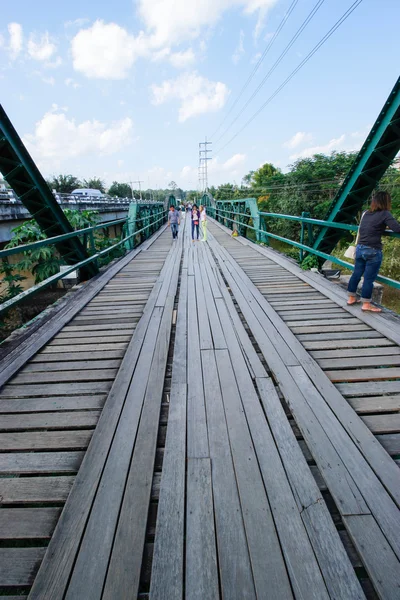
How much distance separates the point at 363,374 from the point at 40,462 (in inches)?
91.2

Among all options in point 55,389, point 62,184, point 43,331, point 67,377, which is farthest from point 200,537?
point 62,184

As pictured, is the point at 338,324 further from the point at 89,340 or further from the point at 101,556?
the point at 101,556

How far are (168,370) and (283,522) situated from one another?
146cm

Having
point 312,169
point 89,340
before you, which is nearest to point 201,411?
point 89,340

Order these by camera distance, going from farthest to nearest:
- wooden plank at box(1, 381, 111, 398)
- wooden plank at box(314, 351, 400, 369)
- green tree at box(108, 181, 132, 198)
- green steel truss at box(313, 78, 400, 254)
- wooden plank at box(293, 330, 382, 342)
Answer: green tree at box(108, 181, 132, 198)
green steel truss at box(313, 78, 400, 254)
wooden plank at box(293, 330, 382, 342)
wooden plank at box(314, 351, 400, 369)
wooden plank at box(1, 381, 111, 398)

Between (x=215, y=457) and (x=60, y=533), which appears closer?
(x=60, y=533)

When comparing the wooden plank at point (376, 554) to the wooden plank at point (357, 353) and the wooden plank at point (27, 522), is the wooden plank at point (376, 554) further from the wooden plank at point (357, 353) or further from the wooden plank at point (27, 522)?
the wooden plank at point (357, 353)

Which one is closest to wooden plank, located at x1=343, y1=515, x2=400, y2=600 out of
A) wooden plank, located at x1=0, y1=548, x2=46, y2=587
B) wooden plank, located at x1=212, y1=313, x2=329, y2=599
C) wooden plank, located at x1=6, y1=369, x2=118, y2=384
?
wooden plank, located at x1=212, y1=313, x2=329, y2=599

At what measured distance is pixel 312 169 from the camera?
32.1 metres

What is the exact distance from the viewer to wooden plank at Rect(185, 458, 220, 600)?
116cm

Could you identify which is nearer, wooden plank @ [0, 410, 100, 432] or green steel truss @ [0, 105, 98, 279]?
wooden plank @ [0, 410, 100, 432]

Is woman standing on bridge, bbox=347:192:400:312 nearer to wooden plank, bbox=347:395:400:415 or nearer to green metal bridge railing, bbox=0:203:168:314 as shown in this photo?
wooden plank, bbox=347:395:400:415

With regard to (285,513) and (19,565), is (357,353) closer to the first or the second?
(285,513)

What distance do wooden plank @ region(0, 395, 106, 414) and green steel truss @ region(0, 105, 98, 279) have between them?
4122mm
